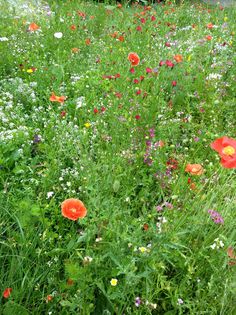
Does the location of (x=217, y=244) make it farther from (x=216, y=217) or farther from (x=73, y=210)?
(x=73, y=210)

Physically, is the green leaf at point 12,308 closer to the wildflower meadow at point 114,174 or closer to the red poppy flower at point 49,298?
the wildflower meadow at point 114,174

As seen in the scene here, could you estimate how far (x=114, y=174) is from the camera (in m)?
2.49

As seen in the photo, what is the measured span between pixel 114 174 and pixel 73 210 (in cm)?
65

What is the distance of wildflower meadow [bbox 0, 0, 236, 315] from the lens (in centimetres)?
195

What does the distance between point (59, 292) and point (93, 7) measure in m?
5.57

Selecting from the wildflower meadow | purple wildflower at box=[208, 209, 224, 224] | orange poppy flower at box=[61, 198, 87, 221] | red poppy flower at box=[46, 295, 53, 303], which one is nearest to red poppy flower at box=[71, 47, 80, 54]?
the wildflower meadow

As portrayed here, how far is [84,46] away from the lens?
16.2 ft

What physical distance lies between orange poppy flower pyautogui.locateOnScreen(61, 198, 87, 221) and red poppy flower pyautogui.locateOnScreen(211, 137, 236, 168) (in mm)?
704

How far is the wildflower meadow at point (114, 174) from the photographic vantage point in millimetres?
1952

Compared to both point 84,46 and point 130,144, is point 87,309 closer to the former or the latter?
point 130,144

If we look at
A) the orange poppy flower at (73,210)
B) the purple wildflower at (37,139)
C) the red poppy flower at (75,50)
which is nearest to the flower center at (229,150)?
the orange poppy flower at (73,210)

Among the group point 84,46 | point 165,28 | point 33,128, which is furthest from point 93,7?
point 33,128

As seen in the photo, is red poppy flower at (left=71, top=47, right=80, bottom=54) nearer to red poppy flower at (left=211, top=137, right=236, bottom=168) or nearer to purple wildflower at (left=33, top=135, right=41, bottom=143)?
purple wildflower at (left=33, top=135, right=41, bottom=143)

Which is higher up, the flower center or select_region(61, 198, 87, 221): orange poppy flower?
the flower center
